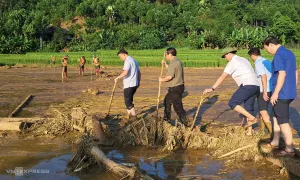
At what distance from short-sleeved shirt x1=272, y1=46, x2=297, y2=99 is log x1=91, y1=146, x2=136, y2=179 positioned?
2482 millimetres

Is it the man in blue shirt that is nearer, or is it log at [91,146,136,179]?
log at [91,146,136,179]

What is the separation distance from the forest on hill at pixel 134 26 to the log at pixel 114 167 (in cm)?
4349

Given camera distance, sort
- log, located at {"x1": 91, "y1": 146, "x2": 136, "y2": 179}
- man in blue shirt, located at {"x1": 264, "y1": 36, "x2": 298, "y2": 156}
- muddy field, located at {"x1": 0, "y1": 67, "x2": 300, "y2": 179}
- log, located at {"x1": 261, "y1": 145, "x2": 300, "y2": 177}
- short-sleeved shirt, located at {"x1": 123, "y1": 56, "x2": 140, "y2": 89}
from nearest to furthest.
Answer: log, located at {"x1": 91, "y1": 146, "x2": 136, "y2": 179}
log, located at {"x1": 261, "y1": 145, "x2": 300, "y2": 177}
man in blue shirt, located at {"x1": 264, "y1": 36, "x2": 298, "y2": 156}
muddy field, located at {"x1": 0, "y1": 67, "x2": 300, "y2": 179}
short-sleeved shirt, located at {"x1": 123, "y1": 56, "x2": 140, "y2": 89}

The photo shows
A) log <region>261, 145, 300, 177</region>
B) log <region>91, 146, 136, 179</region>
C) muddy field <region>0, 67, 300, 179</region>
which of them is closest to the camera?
log <region>91, 146, 136, 179</region>

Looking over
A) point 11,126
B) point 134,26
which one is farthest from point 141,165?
point 134,26

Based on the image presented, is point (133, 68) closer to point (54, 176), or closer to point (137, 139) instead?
point (137, 139)

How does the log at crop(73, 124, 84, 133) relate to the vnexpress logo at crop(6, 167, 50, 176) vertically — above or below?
above

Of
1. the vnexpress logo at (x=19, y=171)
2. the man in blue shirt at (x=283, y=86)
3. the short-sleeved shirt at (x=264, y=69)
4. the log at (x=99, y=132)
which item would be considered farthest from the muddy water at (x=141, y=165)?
the short-sleeved shirt at (x=264, y=69)

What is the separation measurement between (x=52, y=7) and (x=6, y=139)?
2792 inches

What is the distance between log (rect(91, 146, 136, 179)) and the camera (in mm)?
4684

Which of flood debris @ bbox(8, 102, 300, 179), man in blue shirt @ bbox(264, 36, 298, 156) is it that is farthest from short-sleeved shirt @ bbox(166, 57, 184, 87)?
man in blue shirt @ bbox(264, 36, 298, 156)

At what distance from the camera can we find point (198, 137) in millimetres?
6648

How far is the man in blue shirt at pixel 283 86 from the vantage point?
5.34 m

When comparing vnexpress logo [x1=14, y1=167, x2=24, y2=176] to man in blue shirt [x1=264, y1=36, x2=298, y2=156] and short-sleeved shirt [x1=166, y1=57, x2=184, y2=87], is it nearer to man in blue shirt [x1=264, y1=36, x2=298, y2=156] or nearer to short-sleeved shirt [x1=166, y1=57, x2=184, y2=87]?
short-sleeved shirt [x1=166, y1=57, x2=184, y2=87]
